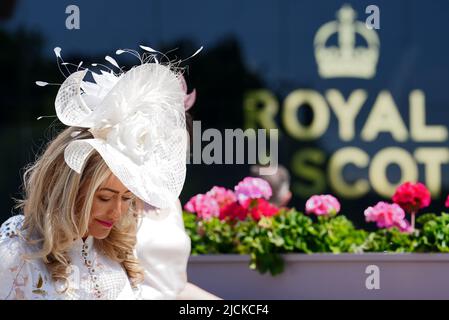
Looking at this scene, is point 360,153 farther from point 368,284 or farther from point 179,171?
point 179,171

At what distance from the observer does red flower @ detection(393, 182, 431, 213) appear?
166 inches

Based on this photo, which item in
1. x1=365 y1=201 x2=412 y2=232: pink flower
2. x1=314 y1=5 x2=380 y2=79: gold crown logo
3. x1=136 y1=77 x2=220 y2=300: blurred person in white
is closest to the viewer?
x1=136 y1=77 x2=220 y2=300: blurred person in white

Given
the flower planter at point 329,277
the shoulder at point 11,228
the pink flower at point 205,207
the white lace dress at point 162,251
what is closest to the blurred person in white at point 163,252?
the white lace dress at point 162,251

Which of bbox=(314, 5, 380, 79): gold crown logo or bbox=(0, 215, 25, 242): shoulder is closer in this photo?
bbox=(0, 215, 25, 242): shoulder

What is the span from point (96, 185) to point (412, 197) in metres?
2.55

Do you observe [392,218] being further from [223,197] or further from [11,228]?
[11,228]

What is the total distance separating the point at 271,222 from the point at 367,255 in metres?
Answer: 0.49

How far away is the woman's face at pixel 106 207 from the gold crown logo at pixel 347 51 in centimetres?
400

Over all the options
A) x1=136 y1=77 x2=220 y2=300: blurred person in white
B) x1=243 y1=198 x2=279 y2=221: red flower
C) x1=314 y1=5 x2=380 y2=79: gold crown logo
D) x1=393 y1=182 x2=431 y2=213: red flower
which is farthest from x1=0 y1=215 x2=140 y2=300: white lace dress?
x1=314 y1=5 x2=380 y2=79: gold crown logo

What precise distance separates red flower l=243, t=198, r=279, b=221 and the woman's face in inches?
86.2

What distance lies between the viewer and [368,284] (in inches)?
149

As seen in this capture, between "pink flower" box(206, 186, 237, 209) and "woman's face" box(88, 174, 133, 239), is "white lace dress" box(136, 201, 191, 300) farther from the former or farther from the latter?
"pink flower" box(206, 186, 237, 209)

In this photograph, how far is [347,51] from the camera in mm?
5926

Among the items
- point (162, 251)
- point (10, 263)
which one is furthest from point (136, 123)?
point (162, 251)
